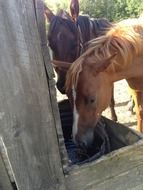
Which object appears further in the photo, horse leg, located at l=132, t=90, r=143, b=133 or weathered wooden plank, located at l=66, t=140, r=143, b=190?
horse leg, located at l=132, t=90, r=143, b=133

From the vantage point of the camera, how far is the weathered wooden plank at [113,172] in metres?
1.24

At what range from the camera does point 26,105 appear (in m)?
1.04

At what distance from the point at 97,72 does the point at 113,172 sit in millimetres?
919

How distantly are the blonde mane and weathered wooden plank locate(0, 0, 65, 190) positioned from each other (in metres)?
0.92

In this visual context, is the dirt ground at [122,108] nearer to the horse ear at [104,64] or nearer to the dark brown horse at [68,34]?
the dark brown horse at [68,34]

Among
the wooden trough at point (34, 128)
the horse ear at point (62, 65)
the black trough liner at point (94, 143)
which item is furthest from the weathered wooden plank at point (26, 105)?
the horse ear at point (62, 65)

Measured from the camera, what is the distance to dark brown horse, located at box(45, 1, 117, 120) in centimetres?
262

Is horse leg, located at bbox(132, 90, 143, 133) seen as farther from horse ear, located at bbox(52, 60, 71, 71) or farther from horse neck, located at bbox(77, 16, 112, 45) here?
horse ear, located at bbox(52, 60, 71, 71)

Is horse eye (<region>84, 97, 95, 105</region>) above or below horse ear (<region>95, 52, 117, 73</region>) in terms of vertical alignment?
below

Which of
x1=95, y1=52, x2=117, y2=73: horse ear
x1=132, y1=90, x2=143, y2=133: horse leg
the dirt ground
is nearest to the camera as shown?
x1=95, y1=52, x2=117, y2=73: horse ear

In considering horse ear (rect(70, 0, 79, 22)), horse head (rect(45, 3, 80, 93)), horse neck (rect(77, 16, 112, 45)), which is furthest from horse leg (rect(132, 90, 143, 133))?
horse ear (rect(70, 0, 79, 22))

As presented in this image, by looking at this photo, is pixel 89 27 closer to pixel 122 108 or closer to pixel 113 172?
pixel 122 108

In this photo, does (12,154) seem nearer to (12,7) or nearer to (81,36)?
(12,7)

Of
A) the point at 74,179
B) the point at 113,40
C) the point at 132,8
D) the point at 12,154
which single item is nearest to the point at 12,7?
the point at 12,154
